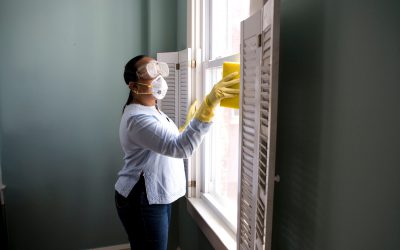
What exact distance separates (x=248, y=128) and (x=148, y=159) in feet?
2.01

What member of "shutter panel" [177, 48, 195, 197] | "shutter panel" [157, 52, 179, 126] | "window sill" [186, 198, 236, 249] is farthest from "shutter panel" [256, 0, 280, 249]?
"shutter panel" [157, 52, 179, 126]

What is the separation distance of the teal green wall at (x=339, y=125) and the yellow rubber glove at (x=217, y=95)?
0.81ft

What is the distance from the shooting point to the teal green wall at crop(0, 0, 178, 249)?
2.47 m

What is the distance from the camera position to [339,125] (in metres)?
0.88

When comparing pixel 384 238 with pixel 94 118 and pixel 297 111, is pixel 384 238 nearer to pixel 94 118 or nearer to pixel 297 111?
pixel 297 111

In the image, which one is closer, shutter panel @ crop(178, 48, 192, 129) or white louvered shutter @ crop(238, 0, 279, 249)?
white louvered shutter @ crop(238, 0, 279, 249)

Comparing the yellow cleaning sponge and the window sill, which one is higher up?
the yellow cleaning sponge

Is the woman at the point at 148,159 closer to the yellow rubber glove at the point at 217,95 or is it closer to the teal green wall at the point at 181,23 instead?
the yellow rubber glove at the point at 217,95

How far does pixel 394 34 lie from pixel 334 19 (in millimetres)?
207

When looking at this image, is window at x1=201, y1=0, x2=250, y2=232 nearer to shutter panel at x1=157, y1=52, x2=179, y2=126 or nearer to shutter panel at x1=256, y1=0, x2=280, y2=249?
shutter panel at x1=157, y1=52, x2=179, y2=126

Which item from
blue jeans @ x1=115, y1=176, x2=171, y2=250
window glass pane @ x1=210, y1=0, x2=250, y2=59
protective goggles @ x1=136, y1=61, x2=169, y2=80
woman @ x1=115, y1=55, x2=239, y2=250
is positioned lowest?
blue jeans @ x1=115, y1=176, x2=171, y2=250

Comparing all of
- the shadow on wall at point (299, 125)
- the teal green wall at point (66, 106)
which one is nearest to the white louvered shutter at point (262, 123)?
the shadow on wall at point (299, 125)

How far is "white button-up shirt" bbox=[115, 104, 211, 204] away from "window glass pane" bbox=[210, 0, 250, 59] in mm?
568

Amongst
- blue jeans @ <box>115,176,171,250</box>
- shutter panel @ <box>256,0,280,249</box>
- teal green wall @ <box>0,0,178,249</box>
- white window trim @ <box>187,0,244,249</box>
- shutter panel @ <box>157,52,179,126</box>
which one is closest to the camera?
shutter panel @ <box>256,0,280,249</box>
